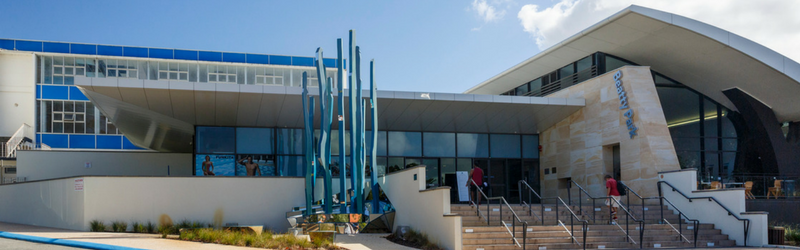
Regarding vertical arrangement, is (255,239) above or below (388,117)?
below

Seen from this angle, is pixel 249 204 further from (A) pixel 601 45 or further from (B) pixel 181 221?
(A) pixel 601 45

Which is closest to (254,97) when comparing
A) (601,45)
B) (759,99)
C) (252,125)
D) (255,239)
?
(252,125)

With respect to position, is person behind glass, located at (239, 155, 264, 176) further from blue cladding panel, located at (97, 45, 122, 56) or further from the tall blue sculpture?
blue cladding panel, located at (97, 45, 122, 56)

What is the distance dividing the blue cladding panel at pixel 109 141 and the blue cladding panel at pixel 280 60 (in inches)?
440

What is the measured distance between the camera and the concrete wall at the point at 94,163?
2541 centimetres

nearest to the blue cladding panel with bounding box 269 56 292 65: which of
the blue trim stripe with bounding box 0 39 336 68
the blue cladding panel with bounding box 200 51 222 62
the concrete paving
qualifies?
the blue trim stripe with bounding box 0 39 336 68

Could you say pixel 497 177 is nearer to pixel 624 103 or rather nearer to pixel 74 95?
pixel 624 103

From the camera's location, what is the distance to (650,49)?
67.4 ft

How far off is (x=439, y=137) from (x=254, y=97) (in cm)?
737

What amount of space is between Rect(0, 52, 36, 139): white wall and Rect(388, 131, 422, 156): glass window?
25.0 m

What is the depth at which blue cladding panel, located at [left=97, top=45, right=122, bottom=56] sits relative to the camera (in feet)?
131

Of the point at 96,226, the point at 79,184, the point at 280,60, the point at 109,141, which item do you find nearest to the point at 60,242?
the point at 96,226

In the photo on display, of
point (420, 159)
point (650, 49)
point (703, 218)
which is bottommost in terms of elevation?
point (703, 218)

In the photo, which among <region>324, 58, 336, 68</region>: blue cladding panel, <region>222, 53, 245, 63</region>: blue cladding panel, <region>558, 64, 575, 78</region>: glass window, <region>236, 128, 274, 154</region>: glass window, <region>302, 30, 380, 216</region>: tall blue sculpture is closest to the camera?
<region>302, 30, 380, 216</region>: tall blue sculpture
